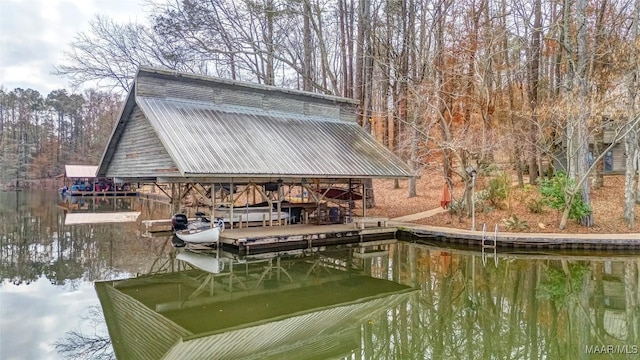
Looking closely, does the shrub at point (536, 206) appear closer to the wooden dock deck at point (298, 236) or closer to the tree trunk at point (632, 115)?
the tree trunk at point (632, 115)

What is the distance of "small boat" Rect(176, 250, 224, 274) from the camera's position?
11.1 meters

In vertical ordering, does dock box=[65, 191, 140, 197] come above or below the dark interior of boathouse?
below

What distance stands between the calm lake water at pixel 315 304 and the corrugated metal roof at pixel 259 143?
273 cm

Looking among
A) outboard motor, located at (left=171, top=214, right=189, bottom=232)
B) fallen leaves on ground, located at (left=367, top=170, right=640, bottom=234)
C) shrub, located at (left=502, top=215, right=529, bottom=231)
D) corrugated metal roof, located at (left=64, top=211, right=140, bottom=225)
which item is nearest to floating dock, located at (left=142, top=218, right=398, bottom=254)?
outboard motor, located at (left=171, top=214, right=189, bottom=232)

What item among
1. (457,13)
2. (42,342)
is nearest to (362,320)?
(42,342)

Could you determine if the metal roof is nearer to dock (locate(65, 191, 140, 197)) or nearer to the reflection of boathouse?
the reflection of boathouse

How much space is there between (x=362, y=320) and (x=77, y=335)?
457 centimetres

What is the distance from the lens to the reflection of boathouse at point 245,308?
20.3 ft

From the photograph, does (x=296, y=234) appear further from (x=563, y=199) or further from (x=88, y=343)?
(x=563, y=199)

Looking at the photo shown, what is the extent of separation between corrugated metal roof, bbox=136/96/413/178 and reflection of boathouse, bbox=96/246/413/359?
9.57 ft

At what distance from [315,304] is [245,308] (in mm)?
1337

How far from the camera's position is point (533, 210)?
1634cm

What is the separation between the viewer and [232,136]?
45.8ft

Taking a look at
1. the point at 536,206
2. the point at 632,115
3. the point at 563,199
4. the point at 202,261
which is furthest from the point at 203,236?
the point at 632,115
